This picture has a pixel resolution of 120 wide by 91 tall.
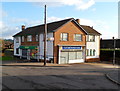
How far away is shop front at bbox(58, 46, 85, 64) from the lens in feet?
86.7

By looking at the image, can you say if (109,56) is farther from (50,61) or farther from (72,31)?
(50,61)

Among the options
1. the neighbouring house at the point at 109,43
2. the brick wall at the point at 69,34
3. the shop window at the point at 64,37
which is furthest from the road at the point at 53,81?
the neighbouring house at the point at 109,43

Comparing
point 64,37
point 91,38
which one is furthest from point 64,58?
point 91,38

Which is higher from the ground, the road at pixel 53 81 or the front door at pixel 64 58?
the front door at pixel 64 58

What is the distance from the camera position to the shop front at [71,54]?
2641 centimetres

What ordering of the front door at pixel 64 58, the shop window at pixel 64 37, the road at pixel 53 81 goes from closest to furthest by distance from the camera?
the road at pixel 53 81 < the front door at pixel 64 58 < the shop window at pixel 64 37

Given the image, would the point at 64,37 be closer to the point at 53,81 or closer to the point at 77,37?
the point at 77,37

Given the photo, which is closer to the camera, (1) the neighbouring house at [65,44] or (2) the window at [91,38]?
(1) the neighbouring house at [65,44]

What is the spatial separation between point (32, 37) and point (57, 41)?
706 cm

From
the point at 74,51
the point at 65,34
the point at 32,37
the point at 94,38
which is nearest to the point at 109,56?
the point at 94,38

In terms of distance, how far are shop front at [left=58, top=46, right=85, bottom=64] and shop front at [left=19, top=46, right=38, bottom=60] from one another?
5.31 metres

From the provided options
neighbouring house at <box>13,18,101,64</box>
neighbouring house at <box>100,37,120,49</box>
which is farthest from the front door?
neighbouring house at <box>100,37,120,49</box>

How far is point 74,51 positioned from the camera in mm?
28312

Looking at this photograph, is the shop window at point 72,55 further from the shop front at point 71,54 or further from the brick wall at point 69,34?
the brick wall at point 69,34
